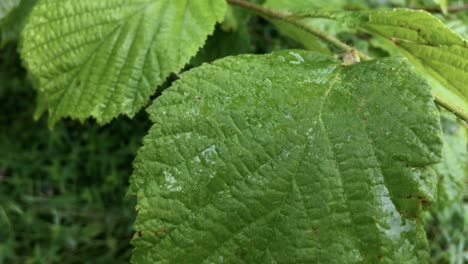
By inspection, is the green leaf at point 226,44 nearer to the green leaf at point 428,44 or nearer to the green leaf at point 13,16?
the green leaf at point 428,44

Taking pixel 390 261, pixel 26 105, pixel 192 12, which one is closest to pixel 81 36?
pixel 192 12

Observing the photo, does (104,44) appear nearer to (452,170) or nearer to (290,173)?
(290,173)

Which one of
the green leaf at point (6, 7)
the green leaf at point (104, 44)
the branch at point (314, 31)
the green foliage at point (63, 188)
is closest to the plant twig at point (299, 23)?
the branch at point (314, 31)

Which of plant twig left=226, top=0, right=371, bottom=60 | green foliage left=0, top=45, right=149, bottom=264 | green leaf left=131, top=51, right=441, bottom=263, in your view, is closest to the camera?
green leaf left=131, top=51, right=441, bottom=263

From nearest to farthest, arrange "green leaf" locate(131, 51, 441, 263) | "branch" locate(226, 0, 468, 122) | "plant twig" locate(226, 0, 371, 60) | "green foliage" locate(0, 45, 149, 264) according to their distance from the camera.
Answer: "green leaf" locate(131, 51, 441, 263), "branch" locate(226, 0, 468, 122), "plant twig" locate(226, 0, 371, 60), "green foliage" locate(0, 45, 149, 264)

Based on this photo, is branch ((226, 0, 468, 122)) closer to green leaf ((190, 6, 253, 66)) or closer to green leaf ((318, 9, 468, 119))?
green leaf ((318, 9, 468, 119))

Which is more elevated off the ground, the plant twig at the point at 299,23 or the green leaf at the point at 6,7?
the plant twig at the point at 299,23

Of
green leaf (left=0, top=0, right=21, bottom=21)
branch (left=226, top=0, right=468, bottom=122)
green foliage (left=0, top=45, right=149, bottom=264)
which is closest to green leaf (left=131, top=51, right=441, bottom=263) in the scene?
branch (left=226, top=0, right=468, bottom=122)
